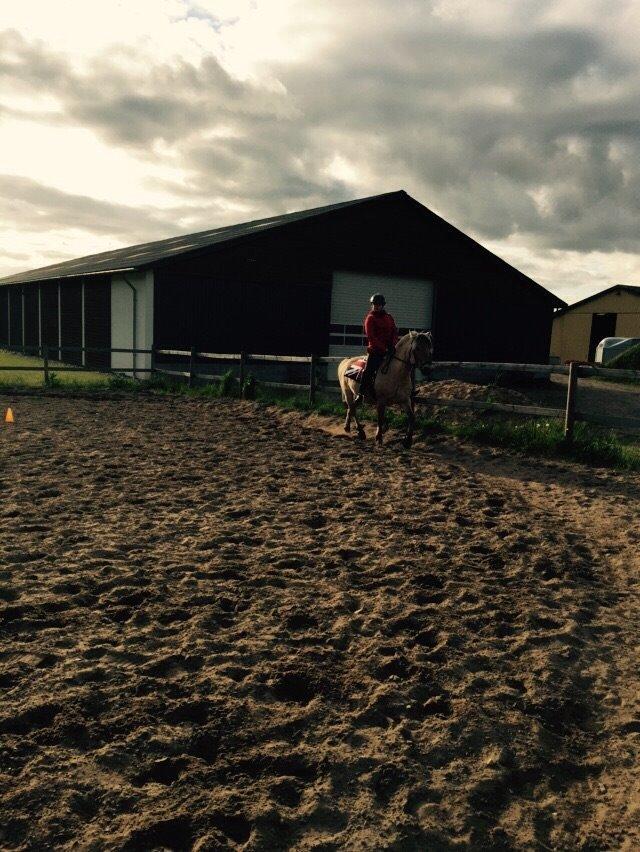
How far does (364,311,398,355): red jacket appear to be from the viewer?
9508mm

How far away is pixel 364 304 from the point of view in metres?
22.4

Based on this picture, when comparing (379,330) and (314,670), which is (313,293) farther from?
(314,670)

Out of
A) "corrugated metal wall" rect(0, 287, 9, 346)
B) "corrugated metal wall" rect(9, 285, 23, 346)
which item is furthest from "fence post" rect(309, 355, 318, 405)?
"corrugated metal wall" rect(0, 287, 9, 346)

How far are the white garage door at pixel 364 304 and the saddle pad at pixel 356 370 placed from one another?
37.3ft

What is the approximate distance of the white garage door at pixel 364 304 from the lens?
21.8 meters

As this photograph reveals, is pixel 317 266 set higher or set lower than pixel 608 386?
higher

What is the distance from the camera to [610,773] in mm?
2762

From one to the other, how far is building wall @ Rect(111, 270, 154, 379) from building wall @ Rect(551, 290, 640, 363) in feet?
83.0

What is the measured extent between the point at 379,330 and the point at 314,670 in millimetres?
6778

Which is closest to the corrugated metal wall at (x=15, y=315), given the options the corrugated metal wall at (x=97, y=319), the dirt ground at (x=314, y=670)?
the corrugated metal wall at (x=97, y=319)

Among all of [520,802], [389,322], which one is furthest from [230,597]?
[389,322]

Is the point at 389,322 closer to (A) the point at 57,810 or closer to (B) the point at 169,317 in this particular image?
(A) the point at 57,810

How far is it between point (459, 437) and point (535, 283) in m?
16.9

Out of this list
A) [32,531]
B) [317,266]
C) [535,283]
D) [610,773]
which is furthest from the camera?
[535,283]
